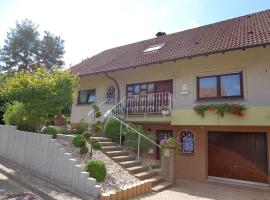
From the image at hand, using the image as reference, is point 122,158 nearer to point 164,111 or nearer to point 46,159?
point 46,159

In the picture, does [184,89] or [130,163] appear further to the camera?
[184,89]

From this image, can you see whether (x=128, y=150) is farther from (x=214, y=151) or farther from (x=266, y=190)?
(x=266, y=190)

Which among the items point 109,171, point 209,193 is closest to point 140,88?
point 109,171

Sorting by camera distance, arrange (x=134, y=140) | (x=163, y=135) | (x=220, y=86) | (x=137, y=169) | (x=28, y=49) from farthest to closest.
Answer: (x=28, y=49), (x=163, y=135), (x=220, y=86), (x=134, y=140), (x=137, y=169)

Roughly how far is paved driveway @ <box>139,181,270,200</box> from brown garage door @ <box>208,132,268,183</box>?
1.06m

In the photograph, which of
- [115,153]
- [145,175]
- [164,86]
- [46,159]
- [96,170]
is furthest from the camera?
[164,86]

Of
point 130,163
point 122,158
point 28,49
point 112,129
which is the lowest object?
point 130,163

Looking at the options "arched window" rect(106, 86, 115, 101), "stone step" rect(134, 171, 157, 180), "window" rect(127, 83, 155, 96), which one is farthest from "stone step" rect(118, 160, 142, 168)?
"arched window" rect(106, 86, 115, 101)

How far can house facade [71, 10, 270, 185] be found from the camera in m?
10.6

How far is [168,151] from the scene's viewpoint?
407 inches

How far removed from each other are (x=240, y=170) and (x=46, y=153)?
8483mm

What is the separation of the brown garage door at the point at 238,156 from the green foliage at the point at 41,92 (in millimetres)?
7297

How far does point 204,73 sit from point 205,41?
1.92 meters

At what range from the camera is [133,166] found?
1020cm
